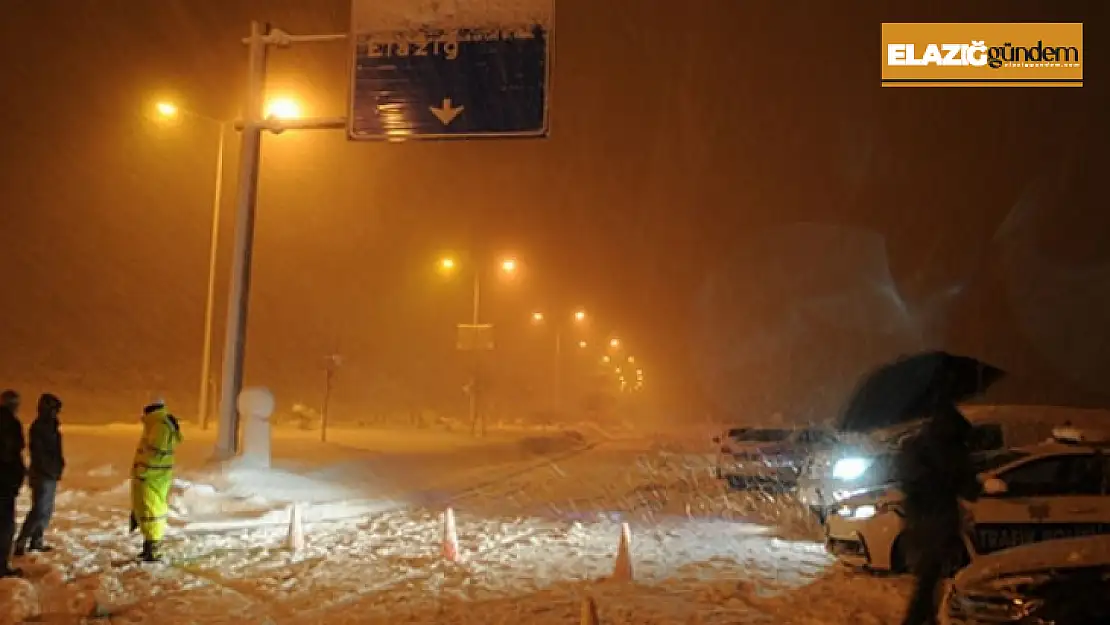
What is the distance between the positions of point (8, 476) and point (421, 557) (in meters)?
4.28

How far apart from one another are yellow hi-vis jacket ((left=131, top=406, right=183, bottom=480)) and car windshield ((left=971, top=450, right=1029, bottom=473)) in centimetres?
845

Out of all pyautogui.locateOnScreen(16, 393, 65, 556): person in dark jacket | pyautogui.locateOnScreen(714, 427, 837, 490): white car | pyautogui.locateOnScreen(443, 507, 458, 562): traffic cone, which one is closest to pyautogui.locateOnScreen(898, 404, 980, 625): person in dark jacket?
pyautogui.locateOnScreen(443, 507, 458, 562): traffic cone

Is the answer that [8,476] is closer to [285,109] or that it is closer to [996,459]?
[996,459]

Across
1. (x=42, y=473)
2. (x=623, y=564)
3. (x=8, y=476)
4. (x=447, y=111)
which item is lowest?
(x=623, y=564)

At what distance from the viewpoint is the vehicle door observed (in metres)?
9.09

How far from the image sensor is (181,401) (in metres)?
52.7

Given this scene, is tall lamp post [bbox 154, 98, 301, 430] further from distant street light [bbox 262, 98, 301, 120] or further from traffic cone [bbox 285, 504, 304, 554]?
traffic cone [bbox 285, 504, 304, 554]

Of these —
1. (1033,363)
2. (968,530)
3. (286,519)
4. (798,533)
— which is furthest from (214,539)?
(1033,363)

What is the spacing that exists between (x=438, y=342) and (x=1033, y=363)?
49.8 metres

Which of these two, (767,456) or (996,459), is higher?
(996,459)

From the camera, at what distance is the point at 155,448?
34.3 feet

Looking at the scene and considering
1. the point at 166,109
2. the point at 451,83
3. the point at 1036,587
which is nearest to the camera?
the point at 1036,587

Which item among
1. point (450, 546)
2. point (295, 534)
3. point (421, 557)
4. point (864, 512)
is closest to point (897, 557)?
point (864, 512)

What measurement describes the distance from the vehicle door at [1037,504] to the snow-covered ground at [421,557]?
1080 millimetres
